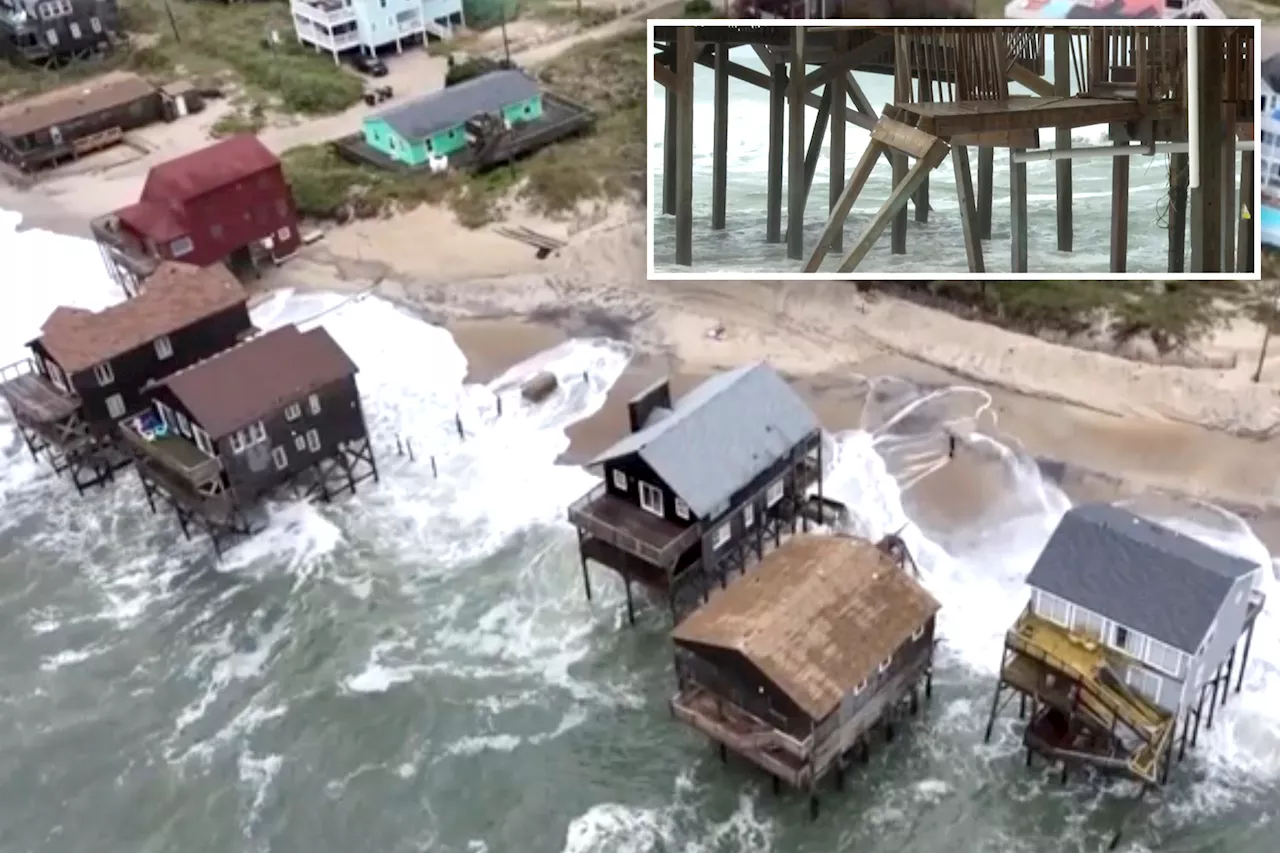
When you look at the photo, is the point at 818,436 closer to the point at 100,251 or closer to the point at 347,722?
the point at 347,722

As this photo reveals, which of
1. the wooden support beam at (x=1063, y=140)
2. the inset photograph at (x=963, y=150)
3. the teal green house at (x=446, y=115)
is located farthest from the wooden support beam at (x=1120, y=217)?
the teal green house at (x=446, y=115)

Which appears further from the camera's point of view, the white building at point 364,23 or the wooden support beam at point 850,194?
the white building at point 364,23

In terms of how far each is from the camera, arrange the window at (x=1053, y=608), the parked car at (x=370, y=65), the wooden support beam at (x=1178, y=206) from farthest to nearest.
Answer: the parked car at (x=370, y=65), the window at (x=1053, y=608), the wooden support beam at (x=1178, y=206)

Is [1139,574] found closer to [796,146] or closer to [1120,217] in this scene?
[1120,217]

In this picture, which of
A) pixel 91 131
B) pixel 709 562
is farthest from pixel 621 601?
pixel 91 131

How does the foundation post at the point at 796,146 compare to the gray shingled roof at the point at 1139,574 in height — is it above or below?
above

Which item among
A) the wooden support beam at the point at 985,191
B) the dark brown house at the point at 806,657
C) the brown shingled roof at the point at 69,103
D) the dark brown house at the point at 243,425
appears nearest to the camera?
the dark brown house at the point at 806,657

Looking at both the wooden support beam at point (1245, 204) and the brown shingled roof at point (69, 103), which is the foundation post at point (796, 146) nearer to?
the wooden support beam at point (1245, 204)

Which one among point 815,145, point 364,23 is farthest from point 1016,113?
point 364,23
